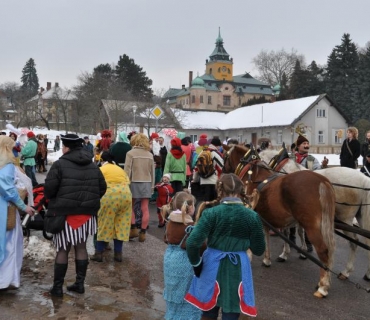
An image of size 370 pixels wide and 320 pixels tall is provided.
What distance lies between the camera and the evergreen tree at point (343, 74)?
59438mm

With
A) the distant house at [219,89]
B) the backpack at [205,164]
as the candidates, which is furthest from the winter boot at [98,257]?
the distant house at [219,89]

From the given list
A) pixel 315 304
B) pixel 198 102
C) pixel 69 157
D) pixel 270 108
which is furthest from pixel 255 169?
pixel 198 102

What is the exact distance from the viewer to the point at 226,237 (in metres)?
3.44

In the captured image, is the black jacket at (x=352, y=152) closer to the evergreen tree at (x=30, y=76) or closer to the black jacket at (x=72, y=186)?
the black jacket at (x=72, y=186)

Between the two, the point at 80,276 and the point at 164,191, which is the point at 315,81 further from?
the point at 80,276

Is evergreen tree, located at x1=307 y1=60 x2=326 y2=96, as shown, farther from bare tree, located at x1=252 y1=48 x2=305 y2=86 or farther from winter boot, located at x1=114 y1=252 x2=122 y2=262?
winter boot, located at x1=114 y1=252 x2=122 y2=262

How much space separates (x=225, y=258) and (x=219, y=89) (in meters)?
106

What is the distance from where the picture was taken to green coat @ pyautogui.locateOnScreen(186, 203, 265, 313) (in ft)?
11.2

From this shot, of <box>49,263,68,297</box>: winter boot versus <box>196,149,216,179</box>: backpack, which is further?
<box>196,149,216,179</box>: backpack

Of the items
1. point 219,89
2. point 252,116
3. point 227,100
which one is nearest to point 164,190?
point 252,116

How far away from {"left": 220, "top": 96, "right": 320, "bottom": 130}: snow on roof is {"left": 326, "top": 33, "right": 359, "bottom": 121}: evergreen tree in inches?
373

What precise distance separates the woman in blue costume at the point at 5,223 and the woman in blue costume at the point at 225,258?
269cm

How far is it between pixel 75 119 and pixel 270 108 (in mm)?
28365

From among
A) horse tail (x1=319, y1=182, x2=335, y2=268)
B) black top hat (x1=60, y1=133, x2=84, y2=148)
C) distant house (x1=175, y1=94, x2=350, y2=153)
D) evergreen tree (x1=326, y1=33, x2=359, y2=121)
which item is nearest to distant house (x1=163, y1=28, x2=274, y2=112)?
evergreen tree (x1=326, y1=33, x2=359, y2=121)
